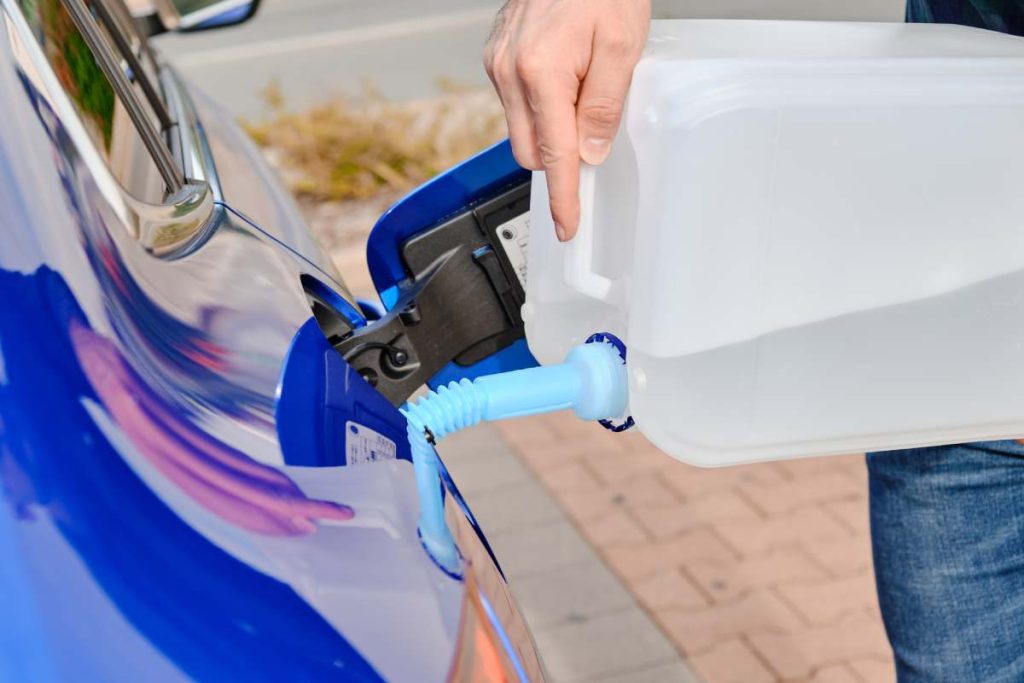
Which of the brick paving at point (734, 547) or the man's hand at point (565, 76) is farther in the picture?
the brick paving at point (734, 547)

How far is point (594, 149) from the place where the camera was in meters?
1.06

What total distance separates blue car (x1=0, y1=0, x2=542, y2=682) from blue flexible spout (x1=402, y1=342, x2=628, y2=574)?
2 centimetres

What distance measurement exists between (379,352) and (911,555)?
2.68 feet

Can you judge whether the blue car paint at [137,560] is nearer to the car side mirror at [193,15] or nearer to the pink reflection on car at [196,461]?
the pink reflection on car at [196,461]

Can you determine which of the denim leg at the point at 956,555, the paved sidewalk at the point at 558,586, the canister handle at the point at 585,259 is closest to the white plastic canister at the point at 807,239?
the canister handle at the point at 585,259

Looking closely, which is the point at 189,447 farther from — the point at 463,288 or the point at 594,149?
the point at 463,288

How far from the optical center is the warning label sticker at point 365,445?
1.02m

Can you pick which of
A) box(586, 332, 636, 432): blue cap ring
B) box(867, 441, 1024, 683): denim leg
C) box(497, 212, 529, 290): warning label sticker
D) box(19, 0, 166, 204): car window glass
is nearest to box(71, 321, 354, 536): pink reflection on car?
box(586, 332, 636, 432): blue cap ring

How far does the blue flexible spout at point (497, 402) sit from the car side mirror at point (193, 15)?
1655 millimetres

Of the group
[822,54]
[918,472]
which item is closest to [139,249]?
[822,54]

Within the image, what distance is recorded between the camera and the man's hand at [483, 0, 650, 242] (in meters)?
1.00

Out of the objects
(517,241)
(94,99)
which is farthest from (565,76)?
(94,99)

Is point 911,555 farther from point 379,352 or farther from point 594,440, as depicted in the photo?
point 594,440

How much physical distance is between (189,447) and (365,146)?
5.06 meters
